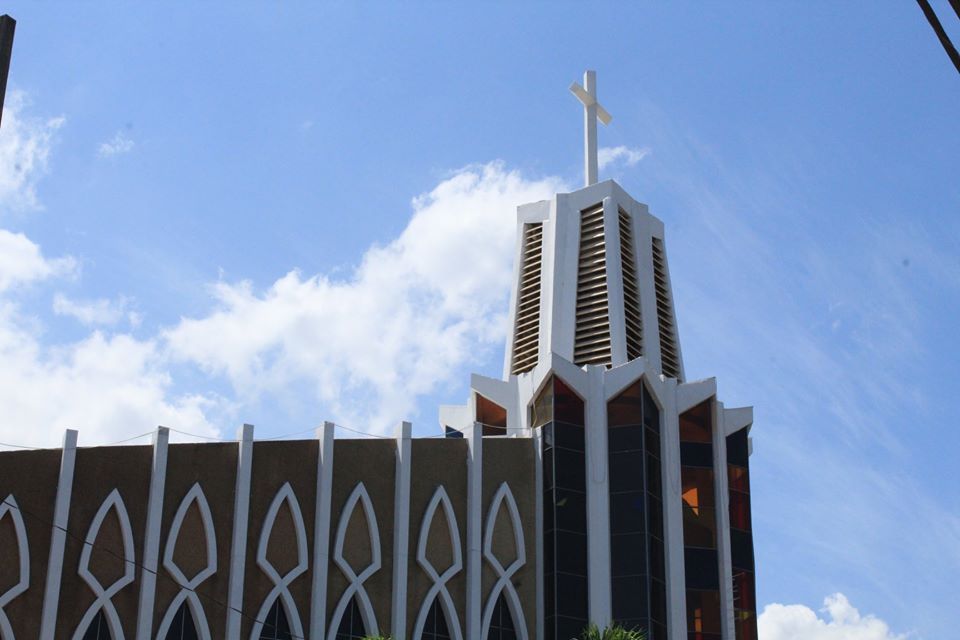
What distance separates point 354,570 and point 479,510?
5337 mm

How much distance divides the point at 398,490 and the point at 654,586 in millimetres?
10097

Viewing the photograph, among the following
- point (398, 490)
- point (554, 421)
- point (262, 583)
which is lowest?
point (262, 583)

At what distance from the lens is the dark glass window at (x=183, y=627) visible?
43.7 metres

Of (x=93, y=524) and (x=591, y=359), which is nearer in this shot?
(x=93, y=524)

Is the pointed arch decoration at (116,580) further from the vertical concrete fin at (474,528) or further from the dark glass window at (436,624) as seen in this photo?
the vertical concrete fin at (474,528)

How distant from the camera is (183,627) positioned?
4388 centimetres

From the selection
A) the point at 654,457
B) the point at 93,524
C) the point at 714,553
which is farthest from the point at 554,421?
the point at 93,524

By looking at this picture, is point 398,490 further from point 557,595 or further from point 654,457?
point 654,457

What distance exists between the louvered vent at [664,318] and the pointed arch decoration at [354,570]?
1553cm

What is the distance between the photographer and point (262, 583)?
149ft

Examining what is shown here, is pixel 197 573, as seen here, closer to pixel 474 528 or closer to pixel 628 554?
pixel 474 528

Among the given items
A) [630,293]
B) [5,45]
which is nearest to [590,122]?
[630,293]

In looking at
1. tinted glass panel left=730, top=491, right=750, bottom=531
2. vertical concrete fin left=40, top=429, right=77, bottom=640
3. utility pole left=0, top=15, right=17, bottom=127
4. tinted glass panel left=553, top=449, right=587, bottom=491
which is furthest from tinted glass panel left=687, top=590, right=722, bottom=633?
utility pole left=0, top=15, right=17, bottom=127

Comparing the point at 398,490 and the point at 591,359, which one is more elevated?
the point at 591,359
